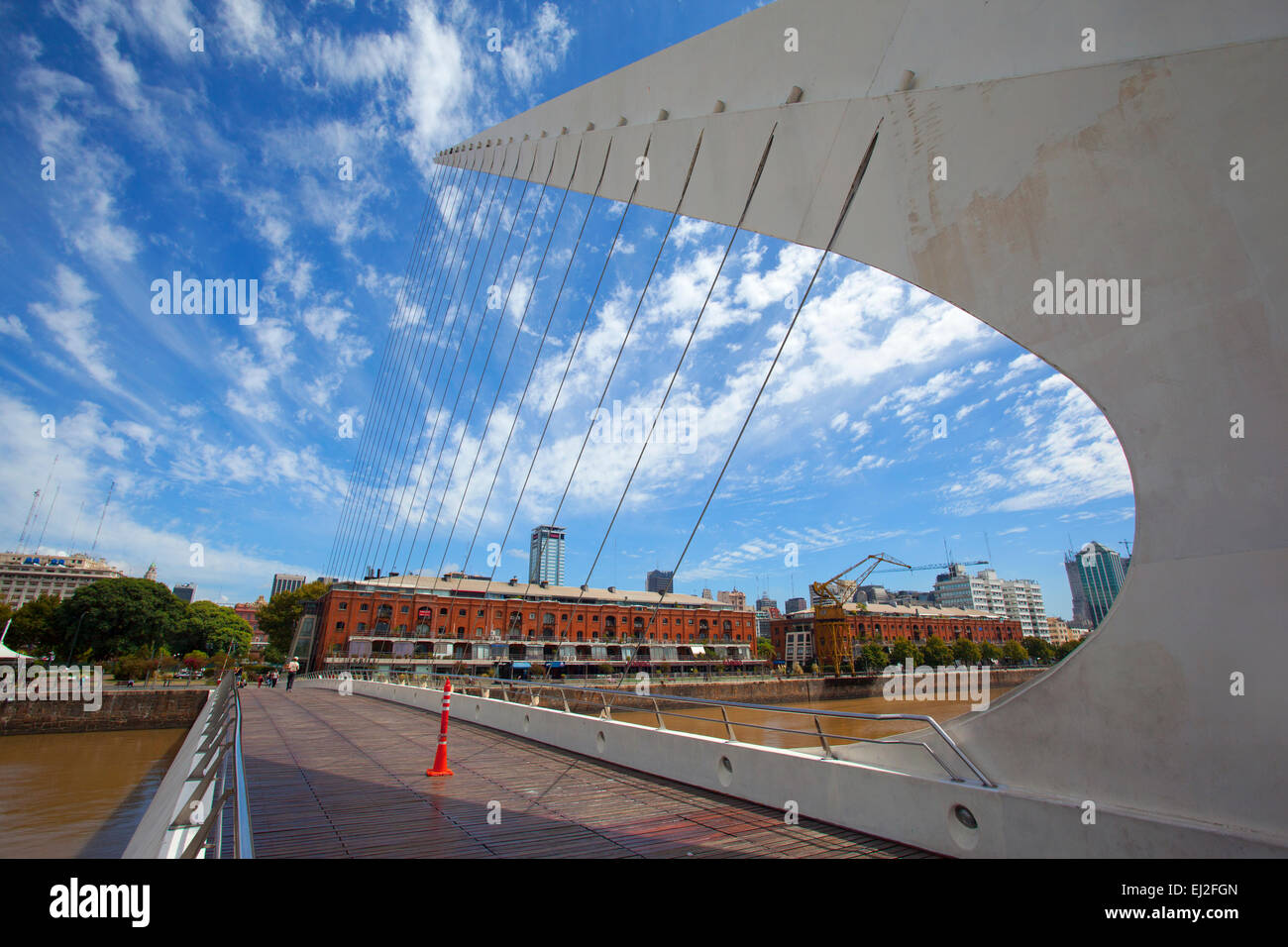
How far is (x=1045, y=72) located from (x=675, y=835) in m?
6.45

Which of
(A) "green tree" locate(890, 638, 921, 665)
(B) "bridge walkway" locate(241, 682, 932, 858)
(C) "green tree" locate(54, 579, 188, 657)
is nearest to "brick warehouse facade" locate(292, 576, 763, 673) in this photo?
(C) "green tree" locate(54, 579, 188, 657)

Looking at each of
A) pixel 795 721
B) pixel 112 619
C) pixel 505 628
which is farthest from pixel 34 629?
pixel 795 721

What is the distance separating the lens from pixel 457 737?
10.7 m

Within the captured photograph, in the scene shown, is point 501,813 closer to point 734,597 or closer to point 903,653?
point 903,653

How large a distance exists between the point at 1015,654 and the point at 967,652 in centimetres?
567

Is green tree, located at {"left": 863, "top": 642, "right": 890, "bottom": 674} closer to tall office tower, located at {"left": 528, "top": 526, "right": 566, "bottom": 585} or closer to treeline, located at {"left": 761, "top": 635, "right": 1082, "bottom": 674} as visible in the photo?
treeline, located at {"left": 761, "top": 635, "right": 1082, "bottom": 674}

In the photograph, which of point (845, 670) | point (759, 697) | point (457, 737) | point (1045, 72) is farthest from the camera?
point (845, 670)

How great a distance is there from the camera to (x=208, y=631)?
226 feet

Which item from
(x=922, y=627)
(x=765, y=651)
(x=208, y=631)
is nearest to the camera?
(x=208, y=631)

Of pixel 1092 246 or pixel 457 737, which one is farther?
pixel 457 737

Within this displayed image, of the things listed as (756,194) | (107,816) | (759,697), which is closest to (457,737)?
(107,816)

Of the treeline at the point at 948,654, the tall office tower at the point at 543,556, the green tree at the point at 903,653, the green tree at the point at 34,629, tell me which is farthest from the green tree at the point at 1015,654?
the green tree at the point at 34,629

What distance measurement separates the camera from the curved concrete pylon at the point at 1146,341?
3.31 meters
